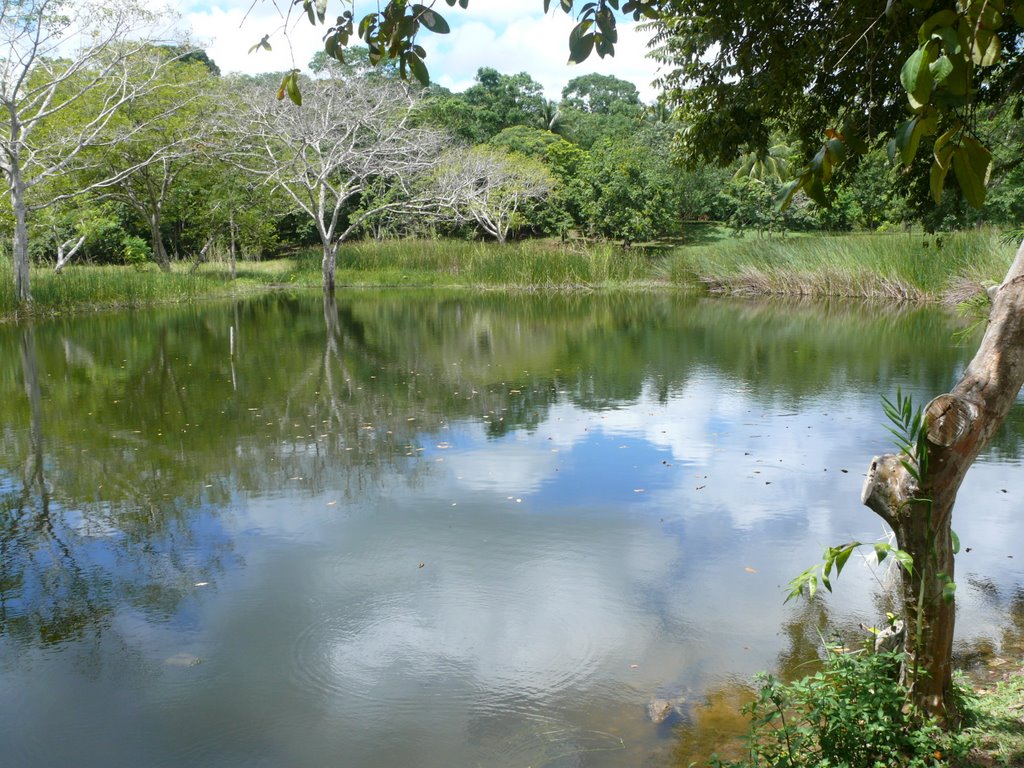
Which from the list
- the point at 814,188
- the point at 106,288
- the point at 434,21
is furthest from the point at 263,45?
the point at 106,288

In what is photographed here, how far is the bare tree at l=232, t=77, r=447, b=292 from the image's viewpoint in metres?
28.8

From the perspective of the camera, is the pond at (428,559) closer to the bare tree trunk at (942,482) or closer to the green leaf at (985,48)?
the bare tree trunk at (942,482)

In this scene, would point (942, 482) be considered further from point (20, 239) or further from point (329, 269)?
point (329, 269)

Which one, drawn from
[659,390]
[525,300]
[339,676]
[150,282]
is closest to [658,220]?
[525,300]

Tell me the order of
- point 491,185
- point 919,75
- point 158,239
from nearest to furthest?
point 919,75 → point 158,239 → point 491,185

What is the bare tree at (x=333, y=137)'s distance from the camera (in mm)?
28766

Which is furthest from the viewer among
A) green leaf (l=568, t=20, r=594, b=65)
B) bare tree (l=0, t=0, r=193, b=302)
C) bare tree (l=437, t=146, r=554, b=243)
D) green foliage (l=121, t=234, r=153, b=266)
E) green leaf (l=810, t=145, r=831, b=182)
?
bare tree (l=437, t=146, r=554, b=243)

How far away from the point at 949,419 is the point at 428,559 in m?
3.42

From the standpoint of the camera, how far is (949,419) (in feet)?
8.75

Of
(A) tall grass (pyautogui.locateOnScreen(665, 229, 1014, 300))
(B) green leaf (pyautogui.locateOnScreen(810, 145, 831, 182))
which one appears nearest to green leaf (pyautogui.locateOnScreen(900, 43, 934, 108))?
(B) green leaf (pyautogui.locateOnScreen(810, 145, 831, 182))

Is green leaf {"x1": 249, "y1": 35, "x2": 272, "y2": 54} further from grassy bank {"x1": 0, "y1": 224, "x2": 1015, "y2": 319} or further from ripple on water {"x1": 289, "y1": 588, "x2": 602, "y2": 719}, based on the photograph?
grassy bank {"x1": 0, "y1": 224, "x2": 1015, "y2": 319}

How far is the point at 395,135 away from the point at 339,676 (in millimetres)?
28180

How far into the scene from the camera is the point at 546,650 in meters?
4.23

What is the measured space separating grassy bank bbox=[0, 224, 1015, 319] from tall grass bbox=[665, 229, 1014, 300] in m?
0.04
